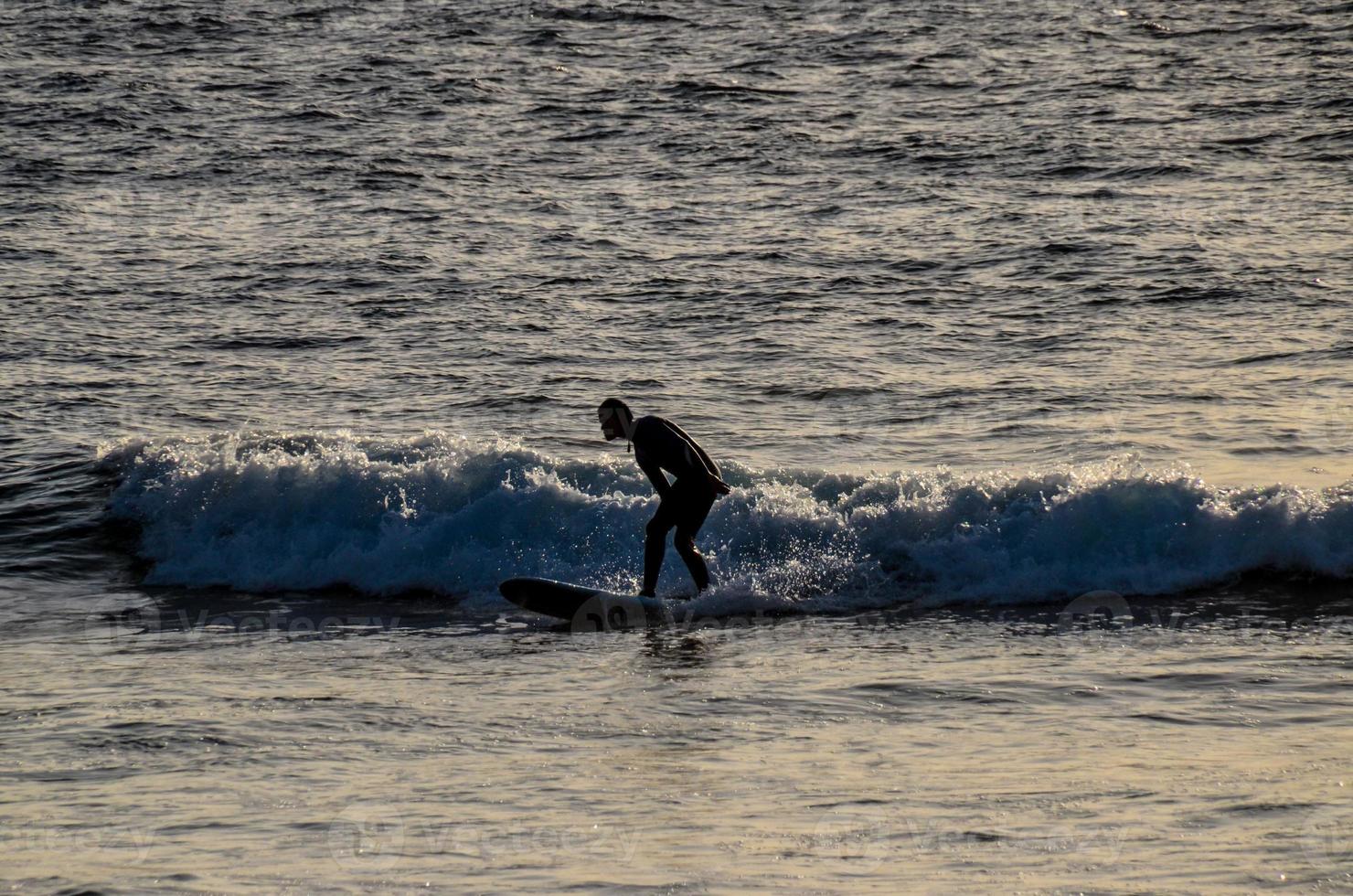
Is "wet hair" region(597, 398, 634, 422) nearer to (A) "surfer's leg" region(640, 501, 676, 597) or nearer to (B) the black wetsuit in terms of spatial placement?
(B) the black wetsuit

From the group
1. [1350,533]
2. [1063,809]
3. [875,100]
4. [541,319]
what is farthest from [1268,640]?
[875,100]

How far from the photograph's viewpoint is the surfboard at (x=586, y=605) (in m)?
11.9

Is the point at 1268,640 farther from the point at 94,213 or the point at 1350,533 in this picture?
the point at 94,213

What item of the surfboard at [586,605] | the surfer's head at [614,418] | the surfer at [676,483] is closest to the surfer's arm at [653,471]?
the surfer at [676,483]

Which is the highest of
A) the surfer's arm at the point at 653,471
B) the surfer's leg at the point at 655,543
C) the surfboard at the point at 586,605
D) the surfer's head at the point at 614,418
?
the surfer's head at the point at 614,418

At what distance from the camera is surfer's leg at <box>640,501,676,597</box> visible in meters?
12.1

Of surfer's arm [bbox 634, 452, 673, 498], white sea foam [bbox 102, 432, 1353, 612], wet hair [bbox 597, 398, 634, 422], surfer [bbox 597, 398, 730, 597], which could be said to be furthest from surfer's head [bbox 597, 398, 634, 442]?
white sea foam [bbox 102, 432, 1353, 612]

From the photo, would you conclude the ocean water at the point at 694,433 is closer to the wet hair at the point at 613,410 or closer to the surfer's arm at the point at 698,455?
the surfer's arm at the point at 698,455

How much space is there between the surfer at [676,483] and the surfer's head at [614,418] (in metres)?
0.11

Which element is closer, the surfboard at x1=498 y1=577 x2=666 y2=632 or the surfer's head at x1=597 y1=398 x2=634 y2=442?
the surfer's head at x1=597 y1=398 x2=634 y2=442

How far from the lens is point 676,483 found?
12.0 meters

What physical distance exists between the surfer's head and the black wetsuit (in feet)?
0.99

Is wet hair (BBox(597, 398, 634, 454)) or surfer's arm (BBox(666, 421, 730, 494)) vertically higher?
wet hair (BBox(597, 398, 634, 454))

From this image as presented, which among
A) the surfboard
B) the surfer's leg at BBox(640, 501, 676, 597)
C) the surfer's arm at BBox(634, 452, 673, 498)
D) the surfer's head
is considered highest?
the surfer's head
